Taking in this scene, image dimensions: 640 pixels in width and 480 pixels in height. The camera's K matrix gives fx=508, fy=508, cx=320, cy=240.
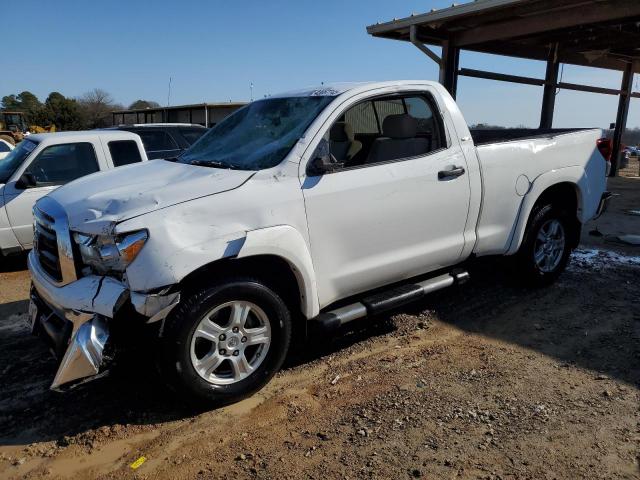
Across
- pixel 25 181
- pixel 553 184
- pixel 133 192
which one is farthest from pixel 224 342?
pixel 25 181

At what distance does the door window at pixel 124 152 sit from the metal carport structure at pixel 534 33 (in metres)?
6.05

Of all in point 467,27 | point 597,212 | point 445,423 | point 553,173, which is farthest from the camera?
point 467,27

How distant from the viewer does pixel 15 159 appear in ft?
20.9

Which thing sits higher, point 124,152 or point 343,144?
point 343,144

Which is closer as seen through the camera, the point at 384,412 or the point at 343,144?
the point at 384,412

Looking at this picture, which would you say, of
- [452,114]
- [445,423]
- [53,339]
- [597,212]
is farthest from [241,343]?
[597,212]

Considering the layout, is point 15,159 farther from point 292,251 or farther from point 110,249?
point 292,251

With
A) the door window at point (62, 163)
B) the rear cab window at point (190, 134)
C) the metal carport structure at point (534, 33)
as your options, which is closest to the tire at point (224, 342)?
the door window at point (62, 163)

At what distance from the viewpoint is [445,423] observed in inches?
118

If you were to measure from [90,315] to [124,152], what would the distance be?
15.0 feet

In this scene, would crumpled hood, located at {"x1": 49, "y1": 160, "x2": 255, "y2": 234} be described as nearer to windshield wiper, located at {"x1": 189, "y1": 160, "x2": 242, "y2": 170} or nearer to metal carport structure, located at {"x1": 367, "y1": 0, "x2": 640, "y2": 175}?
windshield wiper, located at {"x1": 189, "y1": 160, "x2": 242, "y2": 170}

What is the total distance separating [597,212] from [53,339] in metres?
5.24

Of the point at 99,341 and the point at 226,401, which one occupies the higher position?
the point at 99,341

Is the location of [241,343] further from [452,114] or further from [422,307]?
[452,114]
